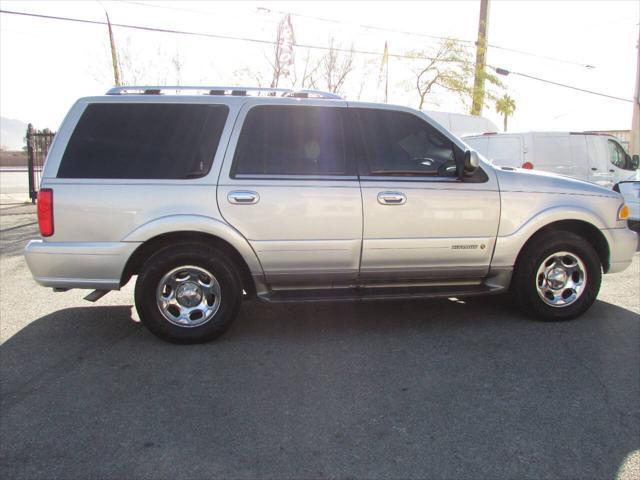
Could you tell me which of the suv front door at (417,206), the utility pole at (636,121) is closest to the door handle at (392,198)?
the suv front door at (417,206)

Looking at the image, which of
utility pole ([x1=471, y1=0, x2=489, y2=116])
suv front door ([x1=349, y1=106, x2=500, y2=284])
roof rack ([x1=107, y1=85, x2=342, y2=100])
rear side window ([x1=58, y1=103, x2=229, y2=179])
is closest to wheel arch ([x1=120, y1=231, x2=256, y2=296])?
rear side window ([x1=58, y1=103, x2=229, y2=179])

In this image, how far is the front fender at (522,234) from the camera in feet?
15.6

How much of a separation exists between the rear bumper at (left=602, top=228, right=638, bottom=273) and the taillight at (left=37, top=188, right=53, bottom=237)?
4796mm

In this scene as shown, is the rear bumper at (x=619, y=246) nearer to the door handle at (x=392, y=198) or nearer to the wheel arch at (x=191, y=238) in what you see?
the door handle at (x=392, y=198)

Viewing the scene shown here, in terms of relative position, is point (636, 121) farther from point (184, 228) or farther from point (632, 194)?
point (184, 228)

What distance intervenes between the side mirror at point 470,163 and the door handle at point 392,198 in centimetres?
58

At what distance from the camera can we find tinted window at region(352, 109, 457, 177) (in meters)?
4.59


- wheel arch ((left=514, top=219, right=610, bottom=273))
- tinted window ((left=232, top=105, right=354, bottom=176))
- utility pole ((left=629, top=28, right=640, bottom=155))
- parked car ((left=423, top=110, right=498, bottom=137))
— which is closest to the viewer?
tinted window ((left=232, top=105, right=354, bottom=176))

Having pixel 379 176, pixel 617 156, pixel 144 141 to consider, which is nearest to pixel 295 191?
pixel 379 176

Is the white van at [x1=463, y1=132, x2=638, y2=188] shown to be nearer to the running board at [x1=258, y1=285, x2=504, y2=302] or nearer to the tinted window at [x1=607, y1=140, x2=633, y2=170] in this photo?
the tinted window at [x1=607, y1=140, x2=633, y2=170]

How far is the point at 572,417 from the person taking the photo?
125 inches

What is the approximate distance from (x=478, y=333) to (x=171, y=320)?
8.57 ft

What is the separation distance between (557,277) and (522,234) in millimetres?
581

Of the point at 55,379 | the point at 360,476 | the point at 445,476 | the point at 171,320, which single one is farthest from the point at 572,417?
the point at 55,379
